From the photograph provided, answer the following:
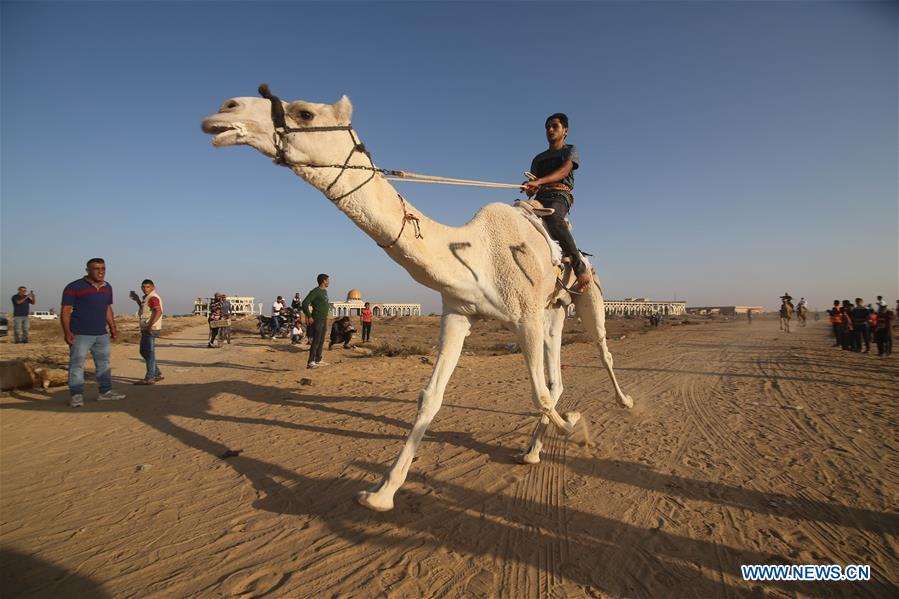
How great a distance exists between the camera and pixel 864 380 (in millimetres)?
9500

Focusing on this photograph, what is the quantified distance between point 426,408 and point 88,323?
7059 mm

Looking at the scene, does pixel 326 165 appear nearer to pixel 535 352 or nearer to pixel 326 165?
pixel 326 165

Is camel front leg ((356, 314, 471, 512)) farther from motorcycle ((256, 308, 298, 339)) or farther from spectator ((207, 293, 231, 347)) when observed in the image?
motorcycle ((256, 308, 298, 339))

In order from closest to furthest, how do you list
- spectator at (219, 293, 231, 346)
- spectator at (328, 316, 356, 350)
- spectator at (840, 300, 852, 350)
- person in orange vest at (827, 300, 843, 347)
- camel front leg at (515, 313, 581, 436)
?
camel front leg at (515, 313, 581, 436)
spectator at (328, 316, 356, 350)
spectator at (840, 300, 852, 350)
person in orange vest at (827, 300, 843, 347)
spectator at (219, 293, 231, 346)

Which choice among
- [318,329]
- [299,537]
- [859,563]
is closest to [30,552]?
[299,537]

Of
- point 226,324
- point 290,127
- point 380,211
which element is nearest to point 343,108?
point 290,127

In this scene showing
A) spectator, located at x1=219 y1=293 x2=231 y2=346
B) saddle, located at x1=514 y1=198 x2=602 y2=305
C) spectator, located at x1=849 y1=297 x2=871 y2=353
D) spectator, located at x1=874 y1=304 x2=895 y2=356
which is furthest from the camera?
spectator, located at x1=219 y1=293 x2=231 y2=346

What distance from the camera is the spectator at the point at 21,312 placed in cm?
1583

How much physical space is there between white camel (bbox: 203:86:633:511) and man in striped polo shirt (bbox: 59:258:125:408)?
632 centimetres

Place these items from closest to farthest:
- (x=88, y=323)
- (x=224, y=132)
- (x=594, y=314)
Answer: (x=224, y=132) < (x=594, y=314) < (x=88, y=323)

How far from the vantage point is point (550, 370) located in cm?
495

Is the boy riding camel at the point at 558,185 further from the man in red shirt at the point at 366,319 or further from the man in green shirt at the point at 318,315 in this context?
the man in red shirt at the point at 366,319

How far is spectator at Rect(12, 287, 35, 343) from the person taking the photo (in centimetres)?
1583

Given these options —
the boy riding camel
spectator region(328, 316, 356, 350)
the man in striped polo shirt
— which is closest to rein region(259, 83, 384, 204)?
the boy riding camel
